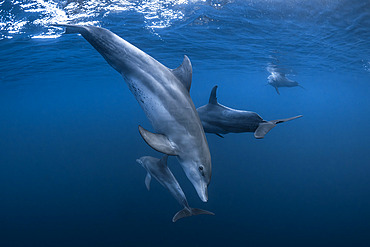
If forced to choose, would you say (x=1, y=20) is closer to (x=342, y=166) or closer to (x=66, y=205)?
(x=66, y=205)

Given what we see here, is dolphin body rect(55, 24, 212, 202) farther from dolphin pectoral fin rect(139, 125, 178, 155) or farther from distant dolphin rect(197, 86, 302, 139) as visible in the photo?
distant dolphin rect(197, 86, 302, 139)

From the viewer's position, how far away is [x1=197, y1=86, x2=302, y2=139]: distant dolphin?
4.29 meters

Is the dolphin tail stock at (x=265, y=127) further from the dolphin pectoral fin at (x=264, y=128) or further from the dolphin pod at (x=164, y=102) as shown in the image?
the dolphin pod at (x=164, y=102)

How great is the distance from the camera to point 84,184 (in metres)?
13.5

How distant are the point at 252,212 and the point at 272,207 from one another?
4.17 ft

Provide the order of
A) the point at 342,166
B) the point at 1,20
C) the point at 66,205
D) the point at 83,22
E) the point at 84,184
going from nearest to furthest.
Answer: the point at 1,20 < the point at 83,22 < the point at 66,205 < the point at 84,184 < the point at 342,166

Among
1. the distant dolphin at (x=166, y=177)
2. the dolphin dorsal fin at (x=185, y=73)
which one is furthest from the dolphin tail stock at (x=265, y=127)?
the distant dolphin at (x=166, y=177)

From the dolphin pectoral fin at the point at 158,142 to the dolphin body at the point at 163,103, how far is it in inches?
0.7

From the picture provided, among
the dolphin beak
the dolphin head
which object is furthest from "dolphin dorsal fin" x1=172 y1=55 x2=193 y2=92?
the dolphin beak

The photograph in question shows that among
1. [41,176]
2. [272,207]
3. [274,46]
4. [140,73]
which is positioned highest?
[140,73]

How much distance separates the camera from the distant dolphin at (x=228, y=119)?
14.1 feet

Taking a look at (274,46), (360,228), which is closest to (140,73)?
(360,228)

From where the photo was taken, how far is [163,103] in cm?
292

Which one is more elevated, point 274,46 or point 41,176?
point 274,46
